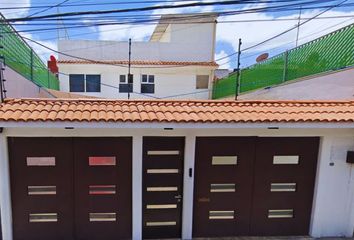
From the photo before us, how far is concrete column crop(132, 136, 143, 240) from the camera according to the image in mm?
5207

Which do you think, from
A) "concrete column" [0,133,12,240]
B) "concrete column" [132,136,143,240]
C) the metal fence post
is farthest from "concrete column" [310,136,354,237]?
"concrete column" [0,133,12,240]

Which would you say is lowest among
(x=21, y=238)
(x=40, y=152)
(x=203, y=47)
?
(x=21, y=238)

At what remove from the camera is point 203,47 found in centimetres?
1973

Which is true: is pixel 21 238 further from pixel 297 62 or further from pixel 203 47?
pixel 203 47

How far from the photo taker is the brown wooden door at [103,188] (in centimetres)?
518

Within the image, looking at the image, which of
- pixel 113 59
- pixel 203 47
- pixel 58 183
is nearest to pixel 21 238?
pixel 58 183

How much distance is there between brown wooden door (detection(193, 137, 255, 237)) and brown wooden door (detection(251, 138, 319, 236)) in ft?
0.73

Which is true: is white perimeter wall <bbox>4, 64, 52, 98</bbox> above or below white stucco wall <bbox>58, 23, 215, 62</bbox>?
below

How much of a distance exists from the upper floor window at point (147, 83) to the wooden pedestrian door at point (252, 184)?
14018 millimetres

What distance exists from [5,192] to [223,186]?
424 cm

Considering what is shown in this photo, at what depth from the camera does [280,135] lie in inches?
216

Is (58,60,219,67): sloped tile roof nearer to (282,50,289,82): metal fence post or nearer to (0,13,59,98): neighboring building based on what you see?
(0,13,59,98): neighboring building

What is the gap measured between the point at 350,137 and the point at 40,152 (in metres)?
6.29

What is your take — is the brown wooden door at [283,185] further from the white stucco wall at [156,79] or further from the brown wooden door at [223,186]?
the white stucco wall at [156,79]
